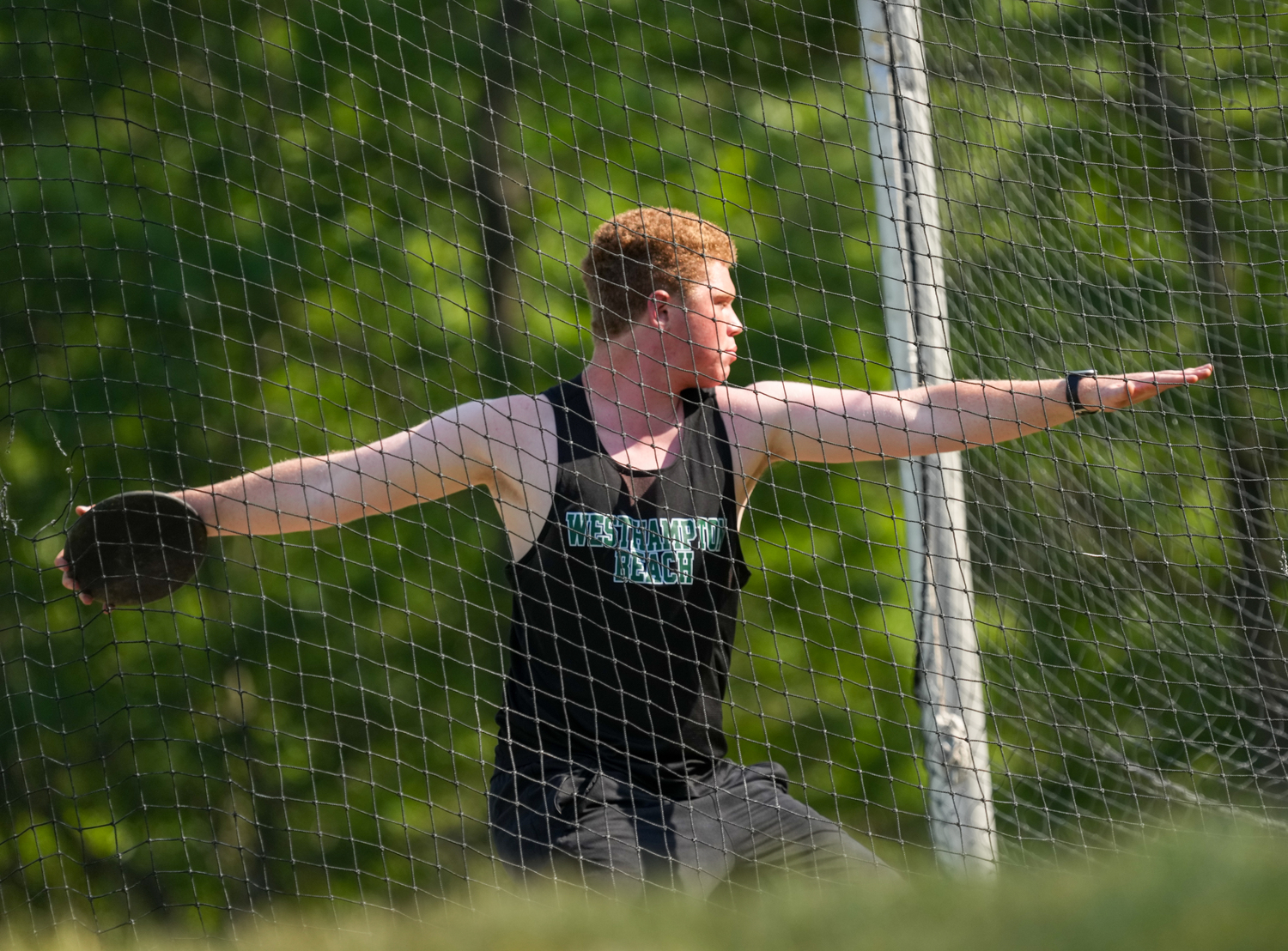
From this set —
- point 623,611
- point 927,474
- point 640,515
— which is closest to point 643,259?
point 640,515

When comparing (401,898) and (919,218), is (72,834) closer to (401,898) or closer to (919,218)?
(401,898)

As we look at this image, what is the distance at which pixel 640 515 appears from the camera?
10.9 feet

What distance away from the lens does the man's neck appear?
11.3 ft

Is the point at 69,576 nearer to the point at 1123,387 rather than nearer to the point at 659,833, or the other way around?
the point at 659,833

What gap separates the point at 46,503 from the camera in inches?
288

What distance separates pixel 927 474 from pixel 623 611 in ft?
4.61

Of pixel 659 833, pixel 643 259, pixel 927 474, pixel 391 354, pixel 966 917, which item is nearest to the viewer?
pixel 966 917

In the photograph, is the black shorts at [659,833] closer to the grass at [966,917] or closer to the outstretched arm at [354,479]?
the outstretched arm at [354,479]

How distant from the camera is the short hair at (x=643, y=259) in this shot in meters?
3.48

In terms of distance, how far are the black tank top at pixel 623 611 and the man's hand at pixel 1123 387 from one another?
84cm

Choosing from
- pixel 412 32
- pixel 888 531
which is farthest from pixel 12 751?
pixel 888 531

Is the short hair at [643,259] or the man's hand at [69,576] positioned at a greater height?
the short hair at [643,259]

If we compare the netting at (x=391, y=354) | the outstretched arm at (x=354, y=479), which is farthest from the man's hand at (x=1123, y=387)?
the netting at (x=391, y=354)

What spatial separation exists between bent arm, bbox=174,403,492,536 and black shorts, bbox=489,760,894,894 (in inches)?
28.1
